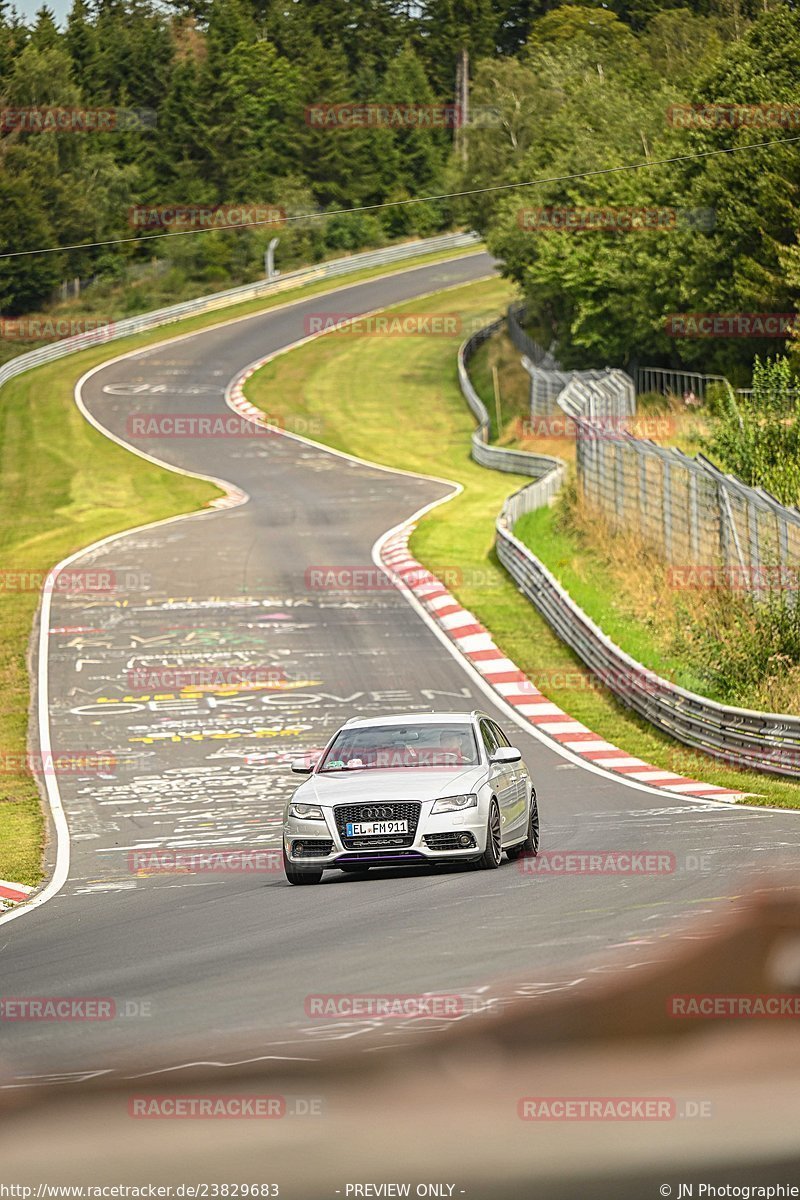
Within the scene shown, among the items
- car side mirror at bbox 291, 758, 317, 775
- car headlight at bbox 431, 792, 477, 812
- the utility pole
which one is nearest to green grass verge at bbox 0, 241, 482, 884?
car side mirror at bbox 291, 758, 317, 775

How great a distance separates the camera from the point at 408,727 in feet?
50.8

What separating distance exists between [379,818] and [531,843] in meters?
2.08

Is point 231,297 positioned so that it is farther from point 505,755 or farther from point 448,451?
point 505,755

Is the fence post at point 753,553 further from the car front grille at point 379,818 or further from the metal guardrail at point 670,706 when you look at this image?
the car front grille at point 379,818

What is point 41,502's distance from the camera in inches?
1874

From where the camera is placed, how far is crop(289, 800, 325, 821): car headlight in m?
14.2

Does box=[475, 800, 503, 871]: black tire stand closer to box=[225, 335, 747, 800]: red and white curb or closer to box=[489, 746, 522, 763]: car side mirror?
box=[489, 746, 522, 763]: car side mirror

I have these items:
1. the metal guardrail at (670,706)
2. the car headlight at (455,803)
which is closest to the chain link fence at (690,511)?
the metal guardrail at (670,706)

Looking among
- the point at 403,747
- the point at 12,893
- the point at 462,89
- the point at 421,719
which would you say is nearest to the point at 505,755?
the point at 403,747

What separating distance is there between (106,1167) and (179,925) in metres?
5.95

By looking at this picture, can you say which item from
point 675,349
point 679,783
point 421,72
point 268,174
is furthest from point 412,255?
point 679,783

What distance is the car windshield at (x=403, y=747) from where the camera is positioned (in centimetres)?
1482

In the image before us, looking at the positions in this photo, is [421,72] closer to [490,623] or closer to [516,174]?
[516,174]

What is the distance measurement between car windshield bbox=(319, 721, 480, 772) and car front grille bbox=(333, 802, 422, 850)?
788mm
